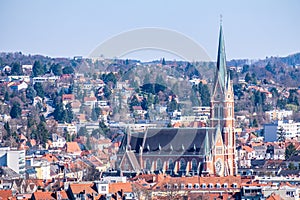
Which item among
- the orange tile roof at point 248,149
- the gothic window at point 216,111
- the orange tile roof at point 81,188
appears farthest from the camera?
the orange tile roof at point 248,149

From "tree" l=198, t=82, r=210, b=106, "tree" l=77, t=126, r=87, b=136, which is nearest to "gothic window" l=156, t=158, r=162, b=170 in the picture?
"tree" l=77, t=126, r=87, b=136

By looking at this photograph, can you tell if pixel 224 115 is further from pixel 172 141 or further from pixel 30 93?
pixel 30 93

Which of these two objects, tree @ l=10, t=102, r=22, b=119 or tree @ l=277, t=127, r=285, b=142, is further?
tree @ l=10, t=102, r=22, b=119

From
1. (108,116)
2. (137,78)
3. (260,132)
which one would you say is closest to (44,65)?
(137,78)

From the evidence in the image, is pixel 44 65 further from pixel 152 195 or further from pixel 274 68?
pixel 152 195

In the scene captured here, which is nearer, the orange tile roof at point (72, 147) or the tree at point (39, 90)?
the orange tile roof at point (72, 147)

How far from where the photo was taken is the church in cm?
6109

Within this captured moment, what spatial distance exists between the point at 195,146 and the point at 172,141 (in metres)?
1.58

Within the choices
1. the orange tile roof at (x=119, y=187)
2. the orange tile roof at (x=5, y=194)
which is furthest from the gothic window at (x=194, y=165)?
the orange tile roof at (x=5, y=194)

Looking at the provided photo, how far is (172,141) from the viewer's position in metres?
63.3

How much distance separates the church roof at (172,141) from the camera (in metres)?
61.9

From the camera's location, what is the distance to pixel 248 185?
4881cm

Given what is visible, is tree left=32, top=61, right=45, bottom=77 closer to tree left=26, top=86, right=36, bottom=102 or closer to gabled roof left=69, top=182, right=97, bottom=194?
tree left=26, top=86, right=36, bottom=102

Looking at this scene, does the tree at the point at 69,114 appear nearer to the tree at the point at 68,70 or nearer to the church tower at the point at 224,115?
the tree at the point at 68,70
